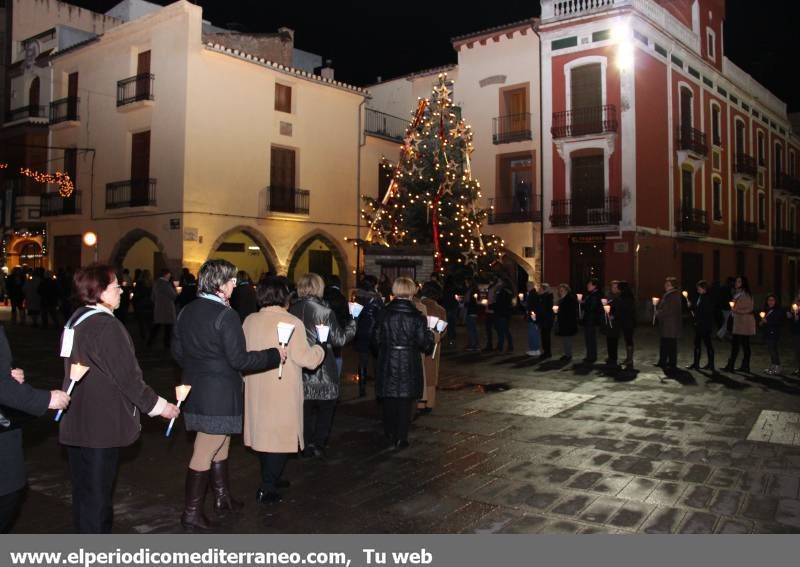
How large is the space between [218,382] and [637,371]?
8.97 m

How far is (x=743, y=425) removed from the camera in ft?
23.8

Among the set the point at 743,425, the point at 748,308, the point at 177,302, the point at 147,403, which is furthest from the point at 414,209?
the point at 147,403

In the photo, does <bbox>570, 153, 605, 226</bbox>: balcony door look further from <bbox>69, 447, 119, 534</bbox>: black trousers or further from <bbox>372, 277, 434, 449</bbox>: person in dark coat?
<bbox>69, 447, 119, 534</bbox>: black trousers

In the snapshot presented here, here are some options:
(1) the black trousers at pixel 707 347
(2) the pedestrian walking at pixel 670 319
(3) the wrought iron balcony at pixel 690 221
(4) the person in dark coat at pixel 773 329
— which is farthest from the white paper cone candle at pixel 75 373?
(3) the wrought iron balcony at pixel 690 221

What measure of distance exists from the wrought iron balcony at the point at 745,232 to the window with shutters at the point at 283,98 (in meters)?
20.8

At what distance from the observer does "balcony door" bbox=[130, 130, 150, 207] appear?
21.9m

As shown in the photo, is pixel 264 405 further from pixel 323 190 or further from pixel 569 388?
pixel 323 190

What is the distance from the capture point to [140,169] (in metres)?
22.5

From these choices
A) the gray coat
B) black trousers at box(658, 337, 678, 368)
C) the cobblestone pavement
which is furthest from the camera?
black trousers at box(658, 337, 678, 368)

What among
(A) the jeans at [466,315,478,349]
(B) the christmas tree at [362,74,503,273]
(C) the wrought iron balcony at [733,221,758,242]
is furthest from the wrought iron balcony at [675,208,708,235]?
(A) the jeans at [466,315,478,349]

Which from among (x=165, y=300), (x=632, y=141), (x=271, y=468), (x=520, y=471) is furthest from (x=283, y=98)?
(x=271, y=468)

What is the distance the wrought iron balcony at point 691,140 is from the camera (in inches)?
987

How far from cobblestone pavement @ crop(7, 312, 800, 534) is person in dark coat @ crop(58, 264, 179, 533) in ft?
2.88

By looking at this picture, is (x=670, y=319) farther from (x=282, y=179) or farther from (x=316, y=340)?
(x=282, y=179)
